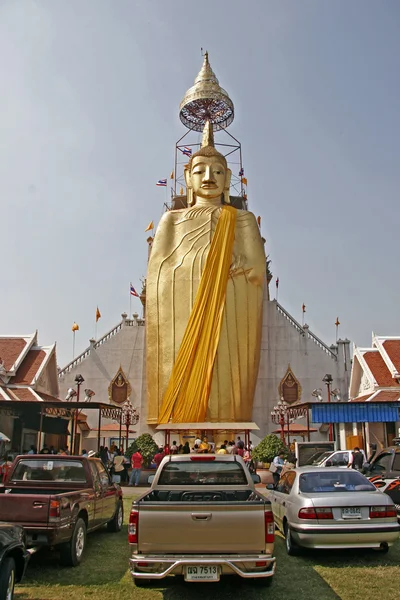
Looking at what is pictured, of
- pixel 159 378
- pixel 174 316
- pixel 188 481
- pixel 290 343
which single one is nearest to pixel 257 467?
pixel 159 378

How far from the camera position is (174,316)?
83.2 ft

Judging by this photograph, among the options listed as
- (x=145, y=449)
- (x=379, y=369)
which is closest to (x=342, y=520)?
(x=145, y=449)

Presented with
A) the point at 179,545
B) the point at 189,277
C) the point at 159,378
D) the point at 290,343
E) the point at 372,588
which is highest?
the point at 189,277

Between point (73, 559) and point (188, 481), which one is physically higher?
point (188, 481)

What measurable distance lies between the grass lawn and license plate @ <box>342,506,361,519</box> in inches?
22.5

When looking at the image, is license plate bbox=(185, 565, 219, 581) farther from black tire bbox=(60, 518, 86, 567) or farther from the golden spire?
the golden spire

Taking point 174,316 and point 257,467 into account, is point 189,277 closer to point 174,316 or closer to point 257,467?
point 174,316

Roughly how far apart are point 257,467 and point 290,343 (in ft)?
34.1

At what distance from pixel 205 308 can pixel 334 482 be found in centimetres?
1762

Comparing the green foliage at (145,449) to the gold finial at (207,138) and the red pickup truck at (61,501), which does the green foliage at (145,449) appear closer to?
the red pickup truck at (61,501)

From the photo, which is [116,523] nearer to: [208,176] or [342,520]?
[342,520]

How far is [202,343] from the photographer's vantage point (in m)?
24.6

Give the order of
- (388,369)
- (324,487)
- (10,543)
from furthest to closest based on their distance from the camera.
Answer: (388,369)
(324,487)
(10,543)

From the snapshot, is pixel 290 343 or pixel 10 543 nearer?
pixel 10 543
